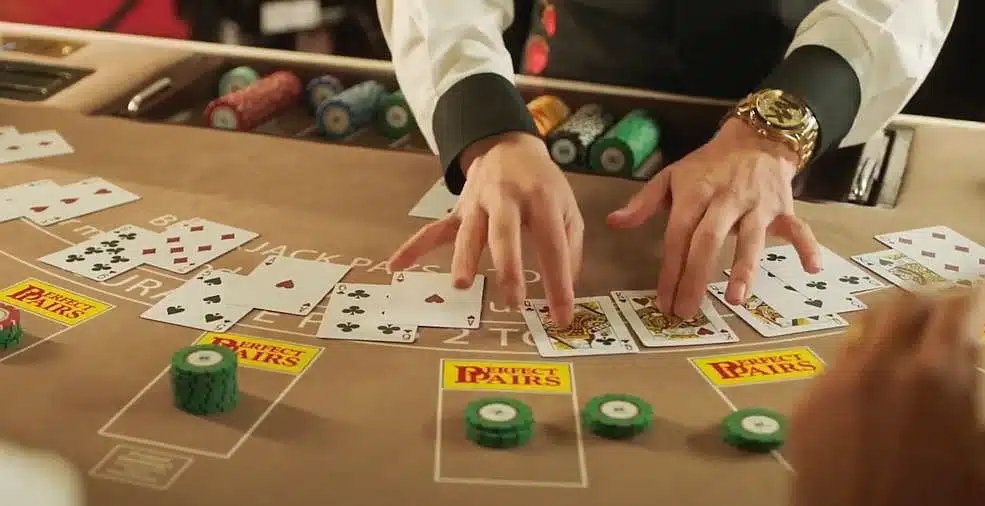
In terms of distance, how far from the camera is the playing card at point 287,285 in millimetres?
943

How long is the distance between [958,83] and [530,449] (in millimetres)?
1939

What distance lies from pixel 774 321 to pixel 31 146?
0.98 metres

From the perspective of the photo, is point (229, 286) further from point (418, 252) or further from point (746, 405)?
point (746, 405)

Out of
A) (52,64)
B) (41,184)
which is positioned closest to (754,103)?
(41,184)

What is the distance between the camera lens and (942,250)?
3.60 ft

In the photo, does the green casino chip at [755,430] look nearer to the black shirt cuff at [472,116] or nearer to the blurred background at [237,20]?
the black shirt cuff at [472,116]

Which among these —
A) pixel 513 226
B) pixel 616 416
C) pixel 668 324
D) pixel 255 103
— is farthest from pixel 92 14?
pixel 616 416

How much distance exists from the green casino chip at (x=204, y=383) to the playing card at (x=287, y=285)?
6.2 inches

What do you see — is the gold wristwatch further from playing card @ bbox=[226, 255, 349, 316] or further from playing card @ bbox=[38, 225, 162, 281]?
playing card @ bbox=[38, 225, 162, 281]

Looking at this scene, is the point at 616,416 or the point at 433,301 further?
the point at 433,301

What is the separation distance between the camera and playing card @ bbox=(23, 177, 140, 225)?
1.12 m

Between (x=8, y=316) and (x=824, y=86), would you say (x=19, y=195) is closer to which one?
(x=8, y=316)

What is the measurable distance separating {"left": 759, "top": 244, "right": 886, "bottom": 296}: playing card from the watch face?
14 centimetres

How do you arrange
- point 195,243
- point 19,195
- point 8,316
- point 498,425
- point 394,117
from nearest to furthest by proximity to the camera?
point 498,425
point 8,316
point 195,243
point 19,195
point 394,117
